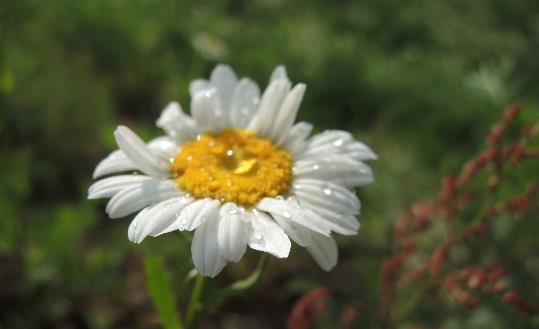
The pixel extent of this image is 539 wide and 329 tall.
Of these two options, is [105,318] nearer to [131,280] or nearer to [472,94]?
[131,280]

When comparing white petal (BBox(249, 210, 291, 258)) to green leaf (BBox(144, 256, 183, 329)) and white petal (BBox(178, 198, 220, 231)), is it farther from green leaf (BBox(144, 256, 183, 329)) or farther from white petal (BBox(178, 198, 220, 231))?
green leaf (BBox(144, 256, 183, 329))

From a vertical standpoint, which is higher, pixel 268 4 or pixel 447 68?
pixel 268 4

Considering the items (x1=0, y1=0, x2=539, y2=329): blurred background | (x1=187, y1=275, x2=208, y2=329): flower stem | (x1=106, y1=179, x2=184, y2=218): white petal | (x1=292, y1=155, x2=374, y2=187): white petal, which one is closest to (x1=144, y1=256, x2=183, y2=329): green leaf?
(x1=187, y1=275, x2=208, y2=329): flower stem

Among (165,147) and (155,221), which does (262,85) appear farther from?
(155,221)

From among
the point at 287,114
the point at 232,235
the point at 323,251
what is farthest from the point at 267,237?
the point at 287,114

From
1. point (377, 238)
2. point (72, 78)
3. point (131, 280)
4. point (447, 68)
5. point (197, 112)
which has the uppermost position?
point (72, 78)

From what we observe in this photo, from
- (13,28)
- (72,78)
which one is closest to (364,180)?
(72,78)
